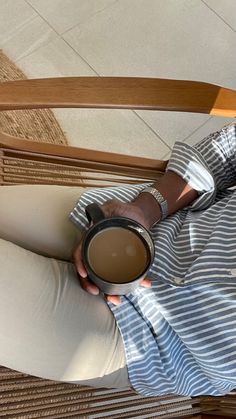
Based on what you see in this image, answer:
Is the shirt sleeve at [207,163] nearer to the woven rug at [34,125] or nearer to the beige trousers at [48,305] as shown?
the beige trousers at [48,305]

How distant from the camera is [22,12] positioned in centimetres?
160

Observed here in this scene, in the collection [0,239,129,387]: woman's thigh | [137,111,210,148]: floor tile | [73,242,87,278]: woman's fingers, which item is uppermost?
[137,111,210,148]: floor tile

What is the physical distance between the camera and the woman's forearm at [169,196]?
2.90ft

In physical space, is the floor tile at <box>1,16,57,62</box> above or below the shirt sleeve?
above

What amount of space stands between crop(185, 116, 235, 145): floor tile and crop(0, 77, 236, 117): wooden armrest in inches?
24.8

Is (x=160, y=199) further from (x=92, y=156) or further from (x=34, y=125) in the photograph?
(x=34, y=125)

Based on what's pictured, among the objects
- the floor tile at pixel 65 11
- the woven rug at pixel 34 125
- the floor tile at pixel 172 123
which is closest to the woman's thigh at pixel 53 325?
the woven rug at pixel 34 125

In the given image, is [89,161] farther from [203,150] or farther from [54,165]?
[203,150]

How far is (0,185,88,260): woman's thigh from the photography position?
2.82 feet

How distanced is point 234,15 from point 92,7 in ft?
1.47

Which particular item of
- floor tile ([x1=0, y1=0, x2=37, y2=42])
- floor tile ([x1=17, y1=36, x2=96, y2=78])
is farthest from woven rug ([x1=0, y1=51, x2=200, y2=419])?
A: floor tile ([x1=0, y1=0, x2=37, y2=42])

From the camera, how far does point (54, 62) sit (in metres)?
1.56

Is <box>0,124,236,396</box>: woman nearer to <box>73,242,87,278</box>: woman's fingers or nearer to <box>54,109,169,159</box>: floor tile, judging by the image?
<box>73,242,87,278</box>: woman's fingers

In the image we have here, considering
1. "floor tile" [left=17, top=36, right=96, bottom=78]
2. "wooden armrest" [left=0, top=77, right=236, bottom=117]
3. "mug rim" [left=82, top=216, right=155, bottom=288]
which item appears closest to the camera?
"mug rim" [left=82, top=216, right=155, bottom=288]
